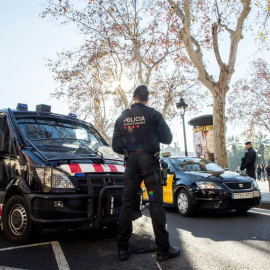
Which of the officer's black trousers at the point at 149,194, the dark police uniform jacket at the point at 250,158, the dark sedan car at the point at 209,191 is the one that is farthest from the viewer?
the dark police uniform jacket at the point at 250,158

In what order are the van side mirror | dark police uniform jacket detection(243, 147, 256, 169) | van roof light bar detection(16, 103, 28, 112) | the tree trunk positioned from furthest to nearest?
the tree trunk < dark police uniform jacket detection(243, 147, 256, 169) < van roof light bar detection(16, 103, 28, 112) < the van side mirror

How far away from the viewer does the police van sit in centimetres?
378

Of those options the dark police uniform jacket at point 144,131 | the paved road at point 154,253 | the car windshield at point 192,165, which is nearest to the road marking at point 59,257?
the paved road at point 154,253

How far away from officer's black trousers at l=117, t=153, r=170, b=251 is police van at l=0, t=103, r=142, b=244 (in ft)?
1.25

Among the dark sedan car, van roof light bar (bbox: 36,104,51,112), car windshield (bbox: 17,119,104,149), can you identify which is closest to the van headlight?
car windshield (bbox: 17,119,104,149)

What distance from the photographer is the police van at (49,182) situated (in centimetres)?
378

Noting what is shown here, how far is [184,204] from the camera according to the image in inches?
269

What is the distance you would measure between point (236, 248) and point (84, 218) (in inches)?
78.1

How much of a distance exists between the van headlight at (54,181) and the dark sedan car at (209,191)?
2.67m

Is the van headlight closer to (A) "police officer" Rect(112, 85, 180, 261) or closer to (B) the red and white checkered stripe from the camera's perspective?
(B) the red and white checkered stripe

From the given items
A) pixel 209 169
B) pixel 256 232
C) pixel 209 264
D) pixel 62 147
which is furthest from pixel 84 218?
pixel 209 169

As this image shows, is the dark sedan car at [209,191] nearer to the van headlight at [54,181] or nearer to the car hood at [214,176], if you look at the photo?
the car hood at [214,176]

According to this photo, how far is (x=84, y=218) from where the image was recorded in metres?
3.82

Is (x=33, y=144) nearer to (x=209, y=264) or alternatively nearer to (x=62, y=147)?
(x=62, y=147)
